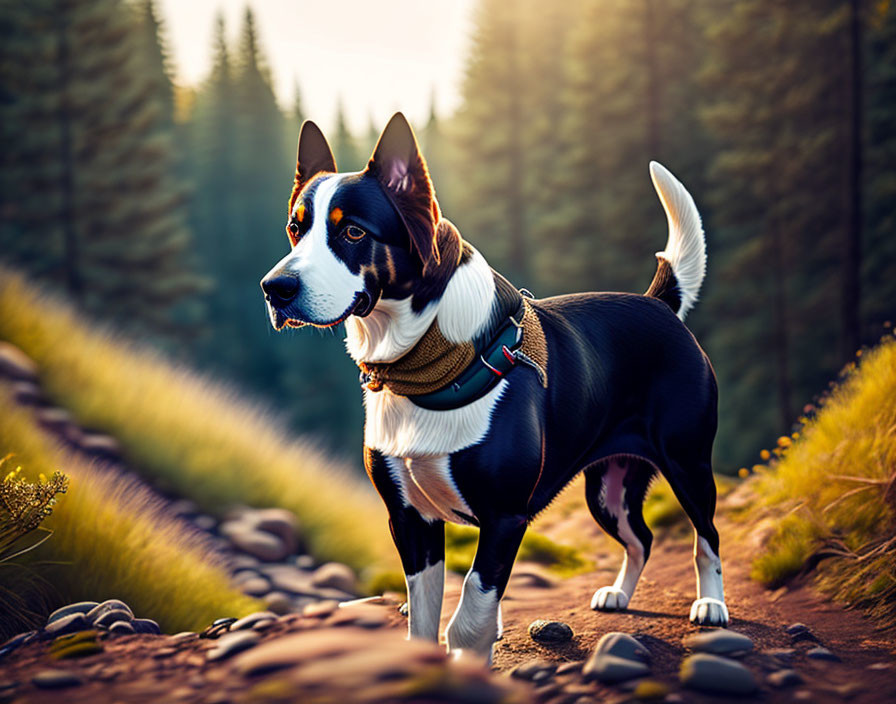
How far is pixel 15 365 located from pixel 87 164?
11833 mm

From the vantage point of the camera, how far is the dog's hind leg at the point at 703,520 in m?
3.79

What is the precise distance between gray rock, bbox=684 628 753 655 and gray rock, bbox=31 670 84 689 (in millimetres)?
2404

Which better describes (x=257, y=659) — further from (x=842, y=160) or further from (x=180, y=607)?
(x=842, y=160)

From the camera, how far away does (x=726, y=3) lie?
60.1ft

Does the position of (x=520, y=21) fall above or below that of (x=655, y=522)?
above

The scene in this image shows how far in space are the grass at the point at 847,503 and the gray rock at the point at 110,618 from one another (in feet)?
11.6

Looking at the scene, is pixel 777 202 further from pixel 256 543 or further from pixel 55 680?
pixel 55 680

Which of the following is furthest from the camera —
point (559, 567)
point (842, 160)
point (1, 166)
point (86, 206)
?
point (86, 206)

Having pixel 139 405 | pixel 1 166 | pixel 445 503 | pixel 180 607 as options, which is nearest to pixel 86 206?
pixel 1 166

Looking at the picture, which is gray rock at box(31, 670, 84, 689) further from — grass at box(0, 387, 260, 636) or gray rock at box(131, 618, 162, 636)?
grass at box(0, 387, 260, 636)

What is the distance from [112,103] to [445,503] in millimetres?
18377

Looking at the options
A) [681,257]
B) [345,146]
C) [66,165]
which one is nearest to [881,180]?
[681,257]

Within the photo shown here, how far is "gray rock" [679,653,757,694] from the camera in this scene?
9.14ft

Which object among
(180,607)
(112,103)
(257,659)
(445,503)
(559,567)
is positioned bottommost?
(559,567)
